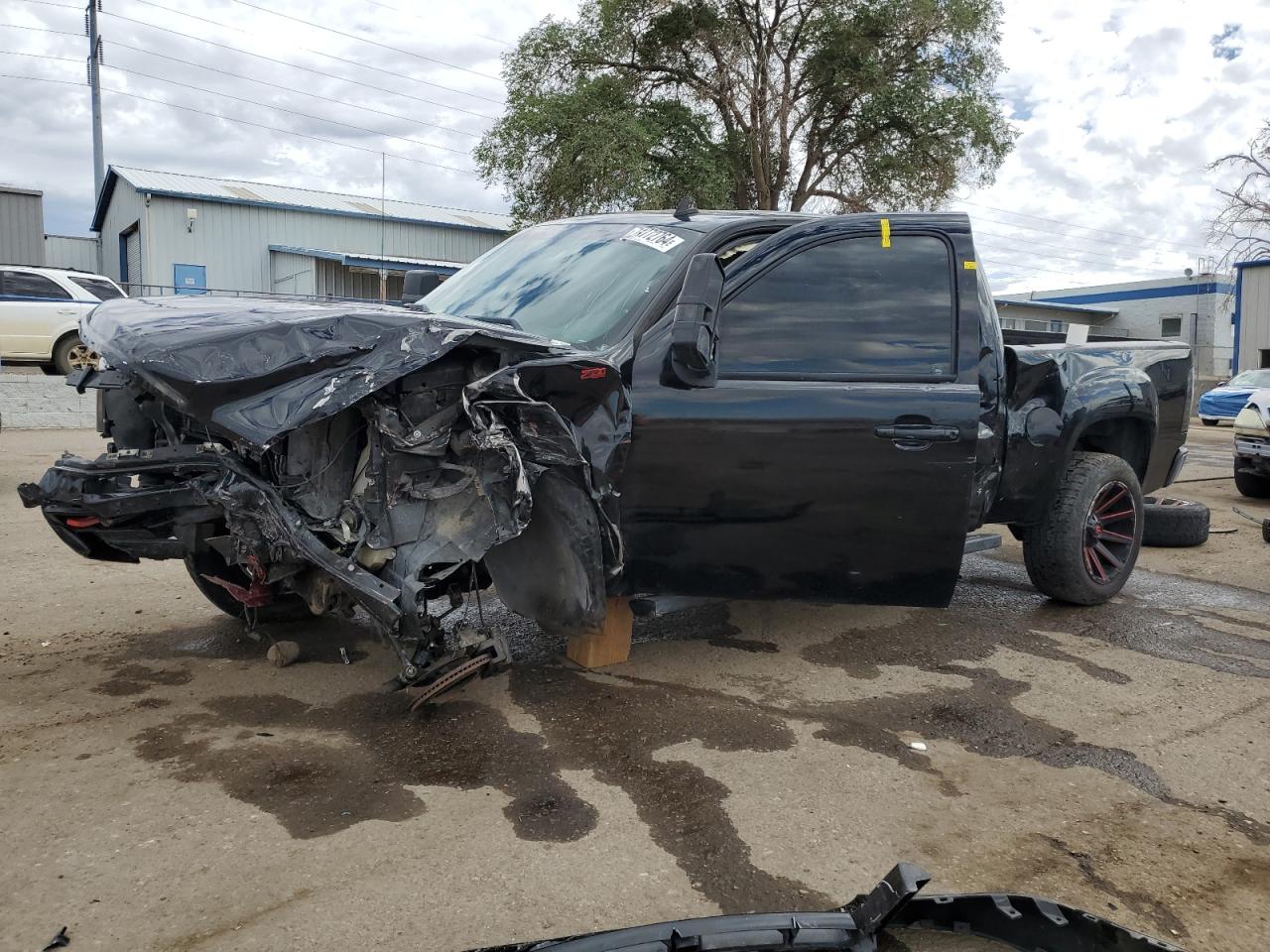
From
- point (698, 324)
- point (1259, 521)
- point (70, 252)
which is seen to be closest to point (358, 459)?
point (698, 324)

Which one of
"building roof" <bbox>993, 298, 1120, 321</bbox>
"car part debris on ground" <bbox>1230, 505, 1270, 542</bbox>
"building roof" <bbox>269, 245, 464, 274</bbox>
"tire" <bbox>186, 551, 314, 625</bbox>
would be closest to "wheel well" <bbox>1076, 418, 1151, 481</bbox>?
"car part debris on ground" <bbox>1230, 505, 1270, 542</bbox>

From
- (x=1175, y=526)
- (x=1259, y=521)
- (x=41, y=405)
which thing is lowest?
(x=1259, y=521)

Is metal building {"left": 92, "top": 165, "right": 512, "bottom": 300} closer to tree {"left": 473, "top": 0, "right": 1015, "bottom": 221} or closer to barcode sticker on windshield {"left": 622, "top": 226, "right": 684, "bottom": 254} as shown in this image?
tree {"left": 473, "top": 0, "right": 1015, "bottom": 221}

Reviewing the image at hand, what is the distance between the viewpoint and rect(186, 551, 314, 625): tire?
14.4ft

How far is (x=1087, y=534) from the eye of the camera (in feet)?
18.0

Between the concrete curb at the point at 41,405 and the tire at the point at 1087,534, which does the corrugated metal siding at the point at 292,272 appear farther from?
the tire at the point at 1087,534

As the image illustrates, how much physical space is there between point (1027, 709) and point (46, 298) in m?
15.8

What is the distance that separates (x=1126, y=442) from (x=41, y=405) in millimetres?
12838

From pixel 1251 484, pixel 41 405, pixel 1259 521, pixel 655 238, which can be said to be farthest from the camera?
pixel 41 405

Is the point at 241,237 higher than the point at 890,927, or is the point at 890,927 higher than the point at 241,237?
the point at 241,237

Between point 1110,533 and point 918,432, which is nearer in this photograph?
point 918,432

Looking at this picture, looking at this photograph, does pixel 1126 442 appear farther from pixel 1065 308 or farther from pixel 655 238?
pixel 1065 308

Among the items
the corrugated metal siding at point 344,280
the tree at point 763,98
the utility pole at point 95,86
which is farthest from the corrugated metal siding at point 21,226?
the tree at point 763,98

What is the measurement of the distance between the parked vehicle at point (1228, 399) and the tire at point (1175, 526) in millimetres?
15864
